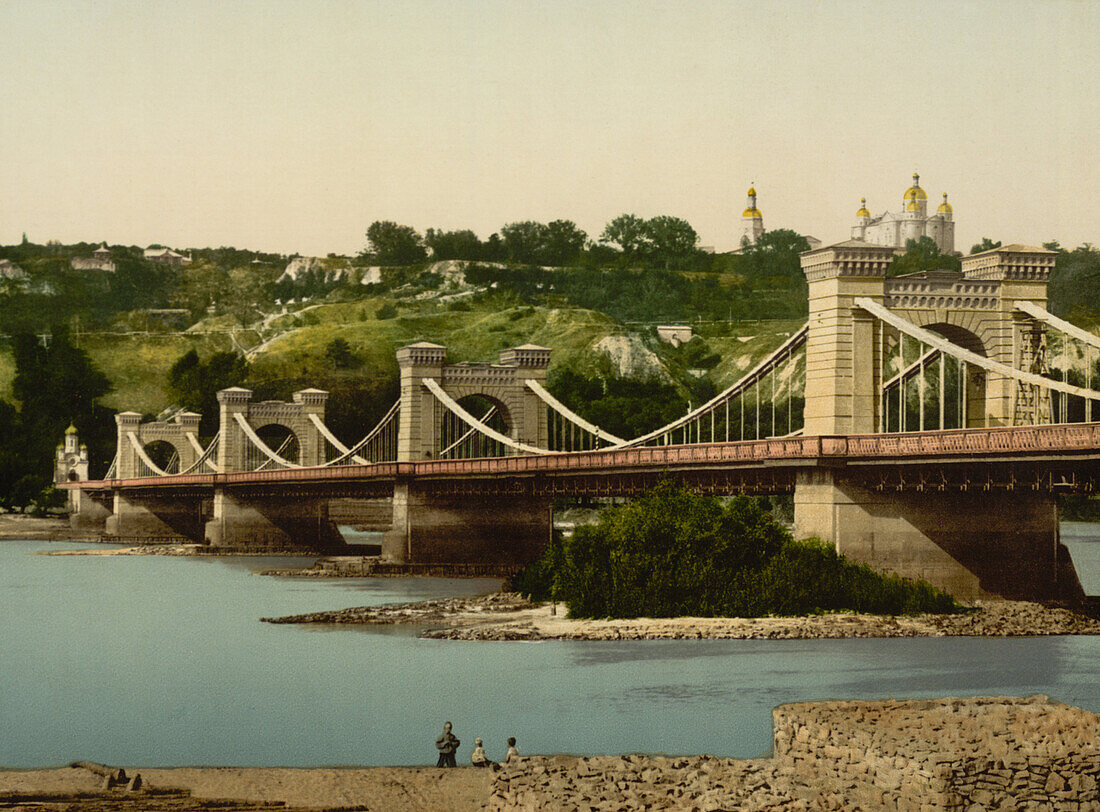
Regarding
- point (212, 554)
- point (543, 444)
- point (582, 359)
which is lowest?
point (212, 554)

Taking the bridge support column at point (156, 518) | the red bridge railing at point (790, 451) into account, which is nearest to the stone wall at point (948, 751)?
the red bridge railing at point (790, 451)

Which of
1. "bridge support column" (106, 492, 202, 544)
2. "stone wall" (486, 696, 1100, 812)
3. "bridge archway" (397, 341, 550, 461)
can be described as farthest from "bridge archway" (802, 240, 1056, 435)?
"bridge support column" (106, 492, 202, 544)

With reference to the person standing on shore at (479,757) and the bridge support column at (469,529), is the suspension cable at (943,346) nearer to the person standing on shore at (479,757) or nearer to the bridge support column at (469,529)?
the person standing on shore at (479,757)

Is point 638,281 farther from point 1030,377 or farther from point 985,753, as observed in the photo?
point 985,753

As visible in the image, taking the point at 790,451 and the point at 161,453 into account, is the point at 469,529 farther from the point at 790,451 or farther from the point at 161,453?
the point at 161,453

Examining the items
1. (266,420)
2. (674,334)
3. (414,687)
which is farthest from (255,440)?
(674,334)

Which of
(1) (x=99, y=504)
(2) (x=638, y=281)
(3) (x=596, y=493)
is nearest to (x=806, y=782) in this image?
(3) (x=596, y=493)
